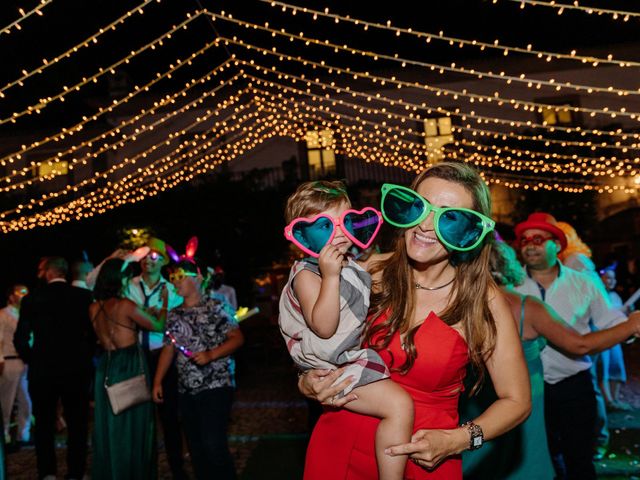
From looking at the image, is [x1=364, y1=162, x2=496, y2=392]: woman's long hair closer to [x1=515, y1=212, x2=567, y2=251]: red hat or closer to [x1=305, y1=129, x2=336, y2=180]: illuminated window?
[x1=515, y1=212, x2=567, y2=251]: red hat

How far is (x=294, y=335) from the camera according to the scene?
2.12 metres

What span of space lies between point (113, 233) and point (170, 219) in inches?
59.2

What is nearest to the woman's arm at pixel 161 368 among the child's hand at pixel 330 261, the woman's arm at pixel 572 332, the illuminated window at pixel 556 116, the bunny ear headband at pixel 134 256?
the bunny ear headband at pixel 134 256

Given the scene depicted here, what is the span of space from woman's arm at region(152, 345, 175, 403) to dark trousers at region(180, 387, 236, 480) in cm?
44

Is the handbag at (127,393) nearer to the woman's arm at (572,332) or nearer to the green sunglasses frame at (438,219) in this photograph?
the woman's arm at (572,332)

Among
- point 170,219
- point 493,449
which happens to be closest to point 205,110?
point 170,219

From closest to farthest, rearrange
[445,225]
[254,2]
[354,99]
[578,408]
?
1. [445,225]
2. [578,408]
3. [254,2]
4. [354,99]

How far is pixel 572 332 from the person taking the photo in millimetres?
3010

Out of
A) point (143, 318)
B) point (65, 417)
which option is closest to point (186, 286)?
point (143, 318)

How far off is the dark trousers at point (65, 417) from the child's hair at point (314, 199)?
11.8ft

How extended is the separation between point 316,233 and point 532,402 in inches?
66.9

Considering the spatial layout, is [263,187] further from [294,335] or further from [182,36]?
[294,335]

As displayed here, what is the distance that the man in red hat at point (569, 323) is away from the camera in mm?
3340

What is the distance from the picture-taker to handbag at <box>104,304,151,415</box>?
420cm
